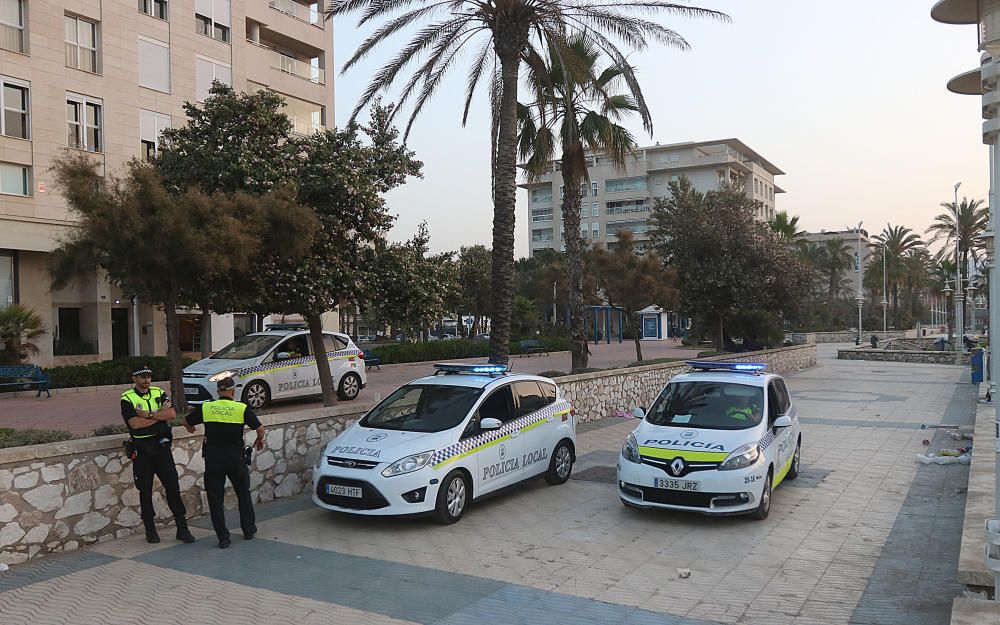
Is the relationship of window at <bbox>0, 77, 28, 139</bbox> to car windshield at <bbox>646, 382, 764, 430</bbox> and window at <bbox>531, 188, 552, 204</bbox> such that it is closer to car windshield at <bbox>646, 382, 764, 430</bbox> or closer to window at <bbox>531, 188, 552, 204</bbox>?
car windshield at <bbox>646, 382, 764, 430</bbox>

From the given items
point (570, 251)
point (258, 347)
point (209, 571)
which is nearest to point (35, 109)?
point (258, 347)

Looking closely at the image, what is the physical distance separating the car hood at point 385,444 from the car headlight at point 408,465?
0.15 feet

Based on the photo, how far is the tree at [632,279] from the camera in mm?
24938

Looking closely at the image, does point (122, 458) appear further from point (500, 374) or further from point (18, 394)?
point (18, 394)

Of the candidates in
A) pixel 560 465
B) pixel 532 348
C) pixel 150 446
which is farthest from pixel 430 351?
pixel 150 446

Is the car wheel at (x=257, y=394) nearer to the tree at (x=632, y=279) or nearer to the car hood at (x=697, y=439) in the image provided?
the car hood at (x=697, y=439)

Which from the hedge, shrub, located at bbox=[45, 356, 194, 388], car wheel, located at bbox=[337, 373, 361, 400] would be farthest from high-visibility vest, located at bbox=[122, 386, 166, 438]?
the hedge

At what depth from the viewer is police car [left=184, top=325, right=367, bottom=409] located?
16500 mm

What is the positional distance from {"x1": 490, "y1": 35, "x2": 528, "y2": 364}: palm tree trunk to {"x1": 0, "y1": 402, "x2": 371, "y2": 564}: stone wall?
662 cm

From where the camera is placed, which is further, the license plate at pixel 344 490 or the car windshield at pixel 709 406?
the car windshield at pixel 709 406

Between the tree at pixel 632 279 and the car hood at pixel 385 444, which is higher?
the tree at pixel 632 279

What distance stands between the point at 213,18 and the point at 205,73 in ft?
8.88

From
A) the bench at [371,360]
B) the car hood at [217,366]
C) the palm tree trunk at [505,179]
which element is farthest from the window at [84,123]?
the palm tree trunk at [505,179]

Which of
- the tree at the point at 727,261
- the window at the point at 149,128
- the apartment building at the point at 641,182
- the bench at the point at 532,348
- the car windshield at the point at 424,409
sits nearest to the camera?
the car windshield at the point at 424,409
